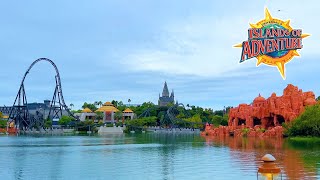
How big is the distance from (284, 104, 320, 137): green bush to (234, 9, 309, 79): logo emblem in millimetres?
21013

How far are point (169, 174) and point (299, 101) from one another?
173 feet

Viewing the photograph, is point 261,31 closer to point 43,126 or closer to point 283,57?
point 283,57

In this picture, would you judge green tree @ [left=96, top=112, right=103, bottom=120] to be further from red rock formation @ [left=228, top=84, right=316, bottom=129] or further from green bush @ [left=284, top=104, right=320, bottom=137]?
green bush @ [left=284, top=104, right=320, bottom=137]

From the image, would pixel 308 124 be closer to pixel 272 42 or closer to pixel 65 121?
pixel 272 42

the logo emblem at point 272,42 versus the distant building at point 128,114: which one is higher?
the logo emblem at point 272,42

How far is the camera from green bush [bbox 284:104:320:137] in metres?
53.4

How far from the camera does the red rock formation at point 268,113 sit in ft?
223

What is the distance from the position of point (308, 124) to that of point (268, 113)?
1907 centimetres

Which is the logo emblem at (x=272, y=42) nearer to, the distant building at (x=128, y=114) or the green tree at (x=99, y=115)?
the green tree at (x=99, y=115)

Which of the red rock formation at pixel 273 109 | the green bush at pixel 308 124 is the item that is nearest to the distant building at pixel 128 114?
the red rock formation at pixel 273 109

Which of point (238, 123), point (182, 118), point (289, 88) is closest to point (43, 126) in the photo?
point (182, 118)

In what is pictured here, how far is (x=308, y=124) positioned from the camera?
5388 centimetres

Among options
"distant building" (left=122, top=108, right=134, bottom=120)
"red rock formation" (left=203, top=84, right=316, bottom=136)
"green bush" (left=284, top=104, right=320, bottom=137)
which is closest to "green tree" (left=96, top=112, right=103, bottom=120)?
"distant building" (left=122, top=108, right=134, bottom=120)

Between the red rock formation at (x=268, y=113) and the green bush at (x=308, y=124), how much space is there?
6213 mm
